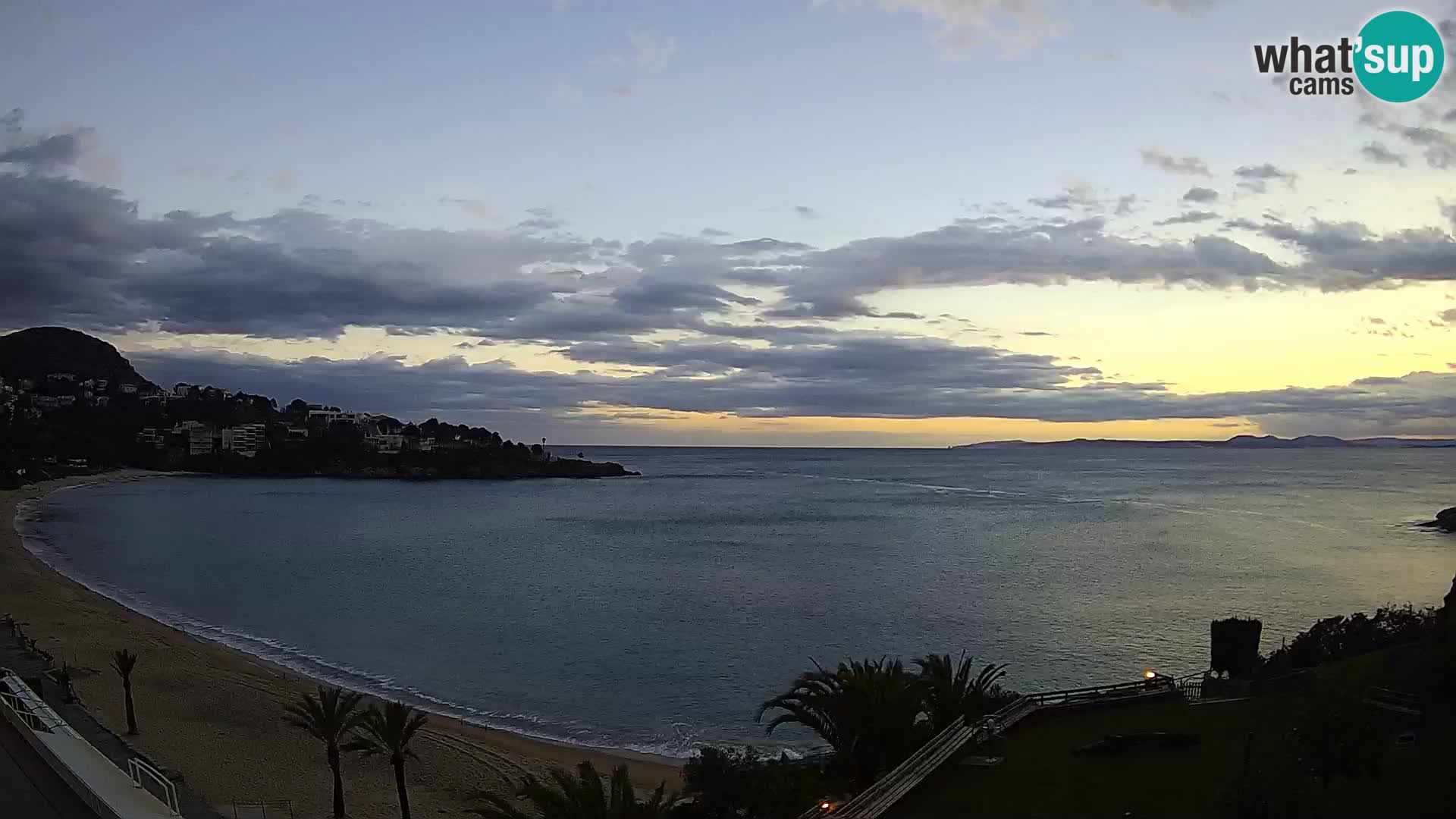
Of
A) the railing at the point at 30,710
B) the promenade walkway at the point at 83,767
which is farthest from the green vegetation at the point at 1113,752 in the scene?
the railing at the point at 30,710

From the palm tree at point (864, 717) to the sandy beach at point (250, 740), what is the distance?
6508 millimetres

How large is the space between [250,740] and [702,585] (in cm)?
3175

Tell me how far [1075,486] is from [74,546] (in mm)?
130397

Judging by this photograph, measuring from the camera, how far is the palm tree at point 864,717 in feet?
65.4

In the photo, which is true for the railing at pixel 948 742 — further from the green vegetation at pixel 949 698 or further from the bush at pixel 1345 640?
the bush at pixel 1345 640

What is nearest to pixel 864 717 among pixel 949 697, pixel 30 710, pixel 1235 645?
pixel 949 697

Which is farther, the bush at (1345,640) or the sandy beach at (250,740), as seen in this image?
the bush at (1345,640)

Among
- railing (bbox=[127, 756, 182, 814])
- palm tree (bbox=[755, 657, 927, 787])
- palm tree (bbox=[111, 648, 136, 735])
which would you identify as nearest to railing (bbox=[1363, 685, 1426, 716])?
palm tree (bbox=[755, 657, 927, 787])

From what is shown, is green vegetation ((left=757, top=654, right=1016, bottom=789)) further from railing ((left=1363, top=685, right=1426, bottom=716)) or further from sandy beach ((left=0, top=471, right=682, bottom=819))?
railing ((left=1363, top=685, right=1426, bottom=716))

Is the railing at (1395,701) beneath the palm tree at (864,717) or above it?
above

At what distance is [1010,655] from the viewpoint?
3994 centimetres

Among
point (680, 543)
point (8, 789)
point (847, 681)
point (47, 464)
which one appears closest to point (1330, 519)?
point (680, 543)

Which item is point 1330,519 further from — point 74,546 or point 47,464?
point 47,464

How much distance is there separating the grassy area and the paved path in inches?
476
